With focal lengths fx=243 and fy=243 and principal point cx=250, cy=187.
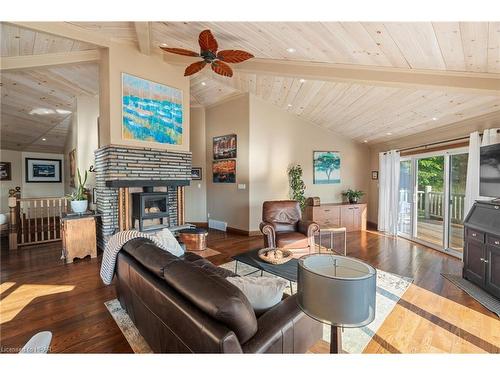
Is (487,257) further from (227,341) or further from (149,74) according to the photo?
(149,74)

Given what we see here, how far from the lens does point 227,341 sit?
1044 millimetres

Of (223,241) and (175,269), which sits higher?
(175,269)

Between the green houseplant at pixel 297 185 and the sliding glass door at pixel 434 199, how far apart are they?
90.4 inches

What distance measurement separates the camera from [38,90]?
4758mm

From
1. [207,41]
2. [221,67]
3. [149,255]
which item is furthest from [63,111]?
[149,255]

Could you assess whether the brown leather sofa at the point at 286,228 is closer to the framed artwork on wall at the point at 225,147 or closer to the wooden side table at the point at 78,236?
the framed artwork on wall at the point at 225,147

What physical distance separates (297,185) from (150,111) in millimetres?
3623

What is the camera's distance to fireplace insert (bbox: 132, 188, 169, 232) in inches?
170

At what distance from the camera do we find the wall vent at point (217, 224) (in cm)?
625

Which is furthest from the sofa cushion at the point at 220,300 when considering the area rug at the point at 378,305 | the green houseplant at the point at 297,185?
the green houseplant at the point at 297,185

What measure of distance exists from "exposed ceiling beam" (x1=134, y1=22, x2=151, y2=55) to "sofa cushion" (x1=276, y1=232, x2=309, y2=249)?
358cm

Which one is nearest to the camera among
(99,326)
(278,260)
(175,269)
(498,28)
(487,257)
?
(175,269)

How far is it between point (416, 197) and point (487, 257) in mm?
2723
